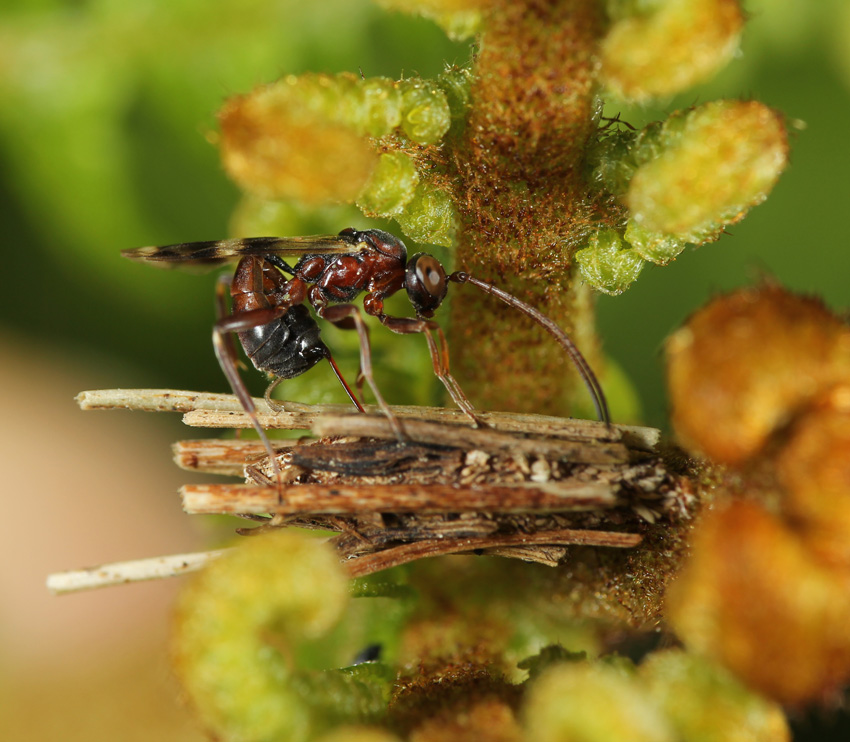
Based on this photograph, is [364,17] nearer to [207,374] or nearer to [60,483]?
[207,374]

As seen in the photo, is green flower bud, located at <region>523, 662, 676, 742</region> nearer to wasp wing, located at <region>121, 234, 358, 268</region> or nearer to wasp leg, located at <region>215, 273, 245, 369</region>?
wasp leg, located at <region>215, 273, 245, 369</region>

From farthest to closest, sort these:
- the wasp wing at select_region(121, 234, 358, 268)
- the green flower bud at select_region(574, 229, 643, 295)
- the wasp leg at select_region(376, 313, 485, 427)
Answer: the wasp wing at select_region(121, 234, 358, 268) < the wasp leg at select_region(376, 313, 485, 427) < the green flower bud at select_region(574, 229, 643, 295)

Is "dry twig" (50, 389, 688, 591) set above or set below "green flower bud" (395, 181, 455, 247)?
below

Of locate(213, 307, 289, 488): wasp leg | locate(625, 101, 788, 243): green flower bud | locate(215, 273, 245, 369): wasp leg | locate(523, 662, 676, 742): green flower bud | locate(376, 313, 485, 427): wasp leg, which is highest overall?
locate(625, 101, 788, 243): green flower bud

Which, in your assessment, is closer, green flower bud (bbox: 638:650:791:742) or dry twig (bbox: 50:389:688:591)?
green flower bud (bbox: 638:650:791:742)

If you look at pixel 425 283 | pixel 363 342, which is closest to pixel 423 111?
pixel 363 342

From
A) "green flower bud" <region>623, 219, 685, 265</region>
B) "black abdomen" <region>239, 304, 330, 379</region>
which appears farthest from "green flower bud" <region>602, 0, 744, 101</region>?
"black abdomen" <region>239, 304, 330, 379</region>
